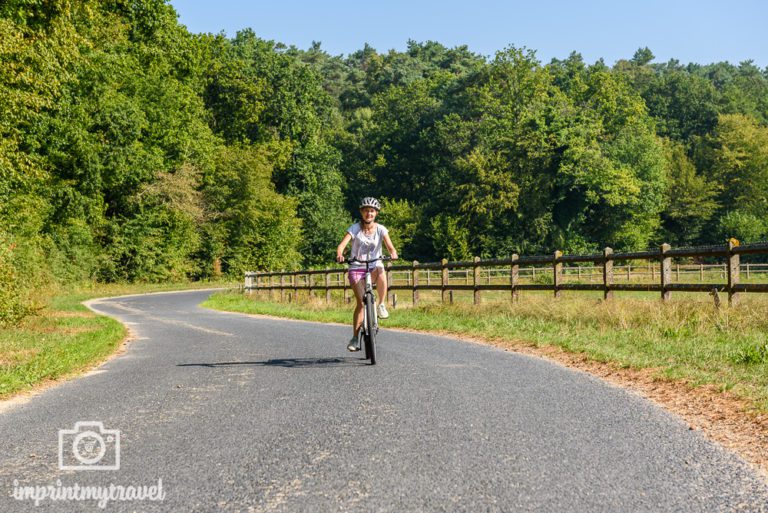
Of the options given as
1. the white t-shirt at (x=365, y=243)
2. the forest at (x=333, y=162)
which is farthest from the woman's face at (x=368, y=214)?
the forest at (x=333, y=162)

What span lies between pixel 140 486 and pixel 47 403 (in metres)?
3.88

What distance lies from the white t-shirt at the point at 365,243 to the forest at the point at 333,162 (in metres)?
24.2

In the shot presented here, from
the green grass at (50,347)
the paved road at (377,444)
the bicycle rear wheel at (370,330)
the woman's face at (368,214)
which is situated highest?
the woman's face at (368,214)

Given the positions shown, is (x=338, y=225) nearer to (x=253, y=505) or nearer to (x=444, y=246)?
(x=444, y=246)

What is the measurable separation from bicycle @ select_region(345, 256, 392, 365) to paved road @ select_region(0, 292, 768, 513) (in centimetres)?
32

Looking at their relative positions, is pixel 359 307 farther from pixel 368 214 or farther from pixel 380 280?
pixel 368 214

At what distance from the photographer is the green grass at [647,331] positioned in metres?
8.90

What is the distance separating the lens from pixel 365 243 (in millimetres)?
10062

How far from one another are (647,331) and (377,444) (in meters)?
8.02

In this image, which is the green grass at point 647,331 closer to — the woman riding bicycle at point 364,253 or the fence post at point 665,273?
the fence post at point 665,273

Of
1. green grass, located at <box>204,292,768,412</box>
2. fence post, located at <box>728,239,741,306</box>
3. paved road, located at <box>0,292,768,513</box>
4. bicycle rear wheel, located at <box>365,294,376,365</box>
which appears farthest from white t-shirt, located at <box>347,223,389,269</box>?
fence post, located at <box>728,239,741,306</box>

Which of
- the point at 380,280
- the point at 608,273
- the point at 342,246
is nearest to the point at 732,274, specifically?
the point at 608,273

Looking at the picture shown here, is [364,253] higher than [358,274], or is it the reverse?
[364,253]

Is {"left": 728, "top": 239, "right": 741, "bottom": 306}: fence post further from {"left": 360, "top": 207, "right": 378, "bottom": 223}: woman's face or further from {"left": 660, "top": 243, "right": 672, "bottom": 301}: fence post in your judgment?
{"left": 360, "top": 207, "right": 378, "bottom": 223}: woman's face
